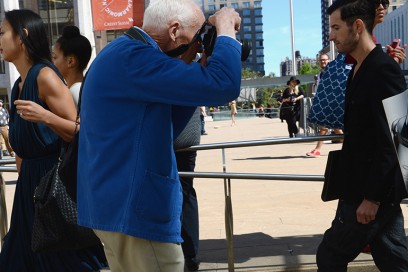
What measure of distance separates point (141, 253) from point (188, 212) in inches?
77.9

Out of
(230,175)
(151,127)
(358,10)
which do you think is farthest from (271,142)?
(151,127)

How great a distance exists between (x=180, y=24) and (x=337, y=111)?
120cm

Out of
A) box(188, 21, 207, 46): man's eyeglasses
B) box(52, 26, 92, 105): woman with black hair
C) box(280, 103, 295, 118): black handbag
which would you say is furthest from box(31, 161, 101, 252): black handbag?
box(280, 103, 295, 118): black handbag

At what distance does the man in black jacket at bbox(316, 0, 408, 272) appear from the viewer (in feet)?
8.41

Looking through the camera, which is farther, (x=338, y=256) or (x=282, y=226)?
(x=282, y=226)

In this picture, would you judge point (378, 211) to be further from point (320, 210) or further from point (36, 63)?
point (320, 210)

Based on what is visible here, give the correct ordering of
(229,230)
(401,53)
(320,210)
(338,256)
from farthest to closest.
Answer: (320,210) → (229,230) → (401,53) → (338,256)

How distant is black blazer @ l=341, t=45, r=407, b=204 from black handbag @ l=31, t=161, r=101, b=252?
1.33m

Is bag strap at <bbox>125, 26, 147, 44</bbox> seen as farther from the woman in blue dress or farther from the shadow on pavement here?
the shadow on pavement

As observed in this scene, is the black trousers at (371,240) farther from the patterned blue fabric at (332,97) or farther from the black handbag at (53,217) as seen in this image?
the black handbag at (53,217)

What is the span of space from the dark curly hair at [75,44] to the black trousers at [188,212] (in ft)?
3.04

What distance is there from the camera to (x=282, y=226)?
18.3ft

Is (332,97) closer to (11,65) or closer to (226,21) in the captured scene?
(226,21)

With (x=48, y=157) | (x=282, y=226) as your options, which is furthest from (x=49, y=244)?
(x=282, y=226)
